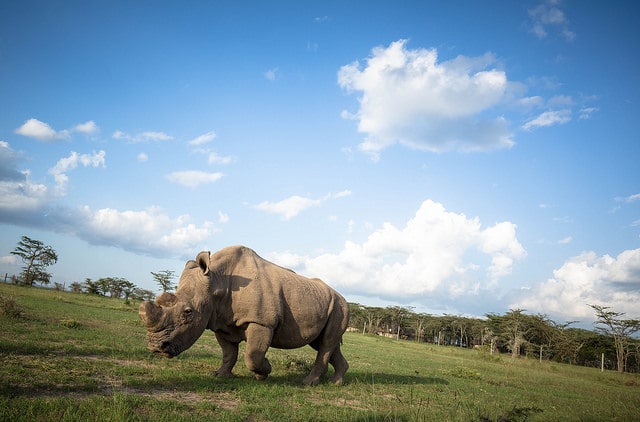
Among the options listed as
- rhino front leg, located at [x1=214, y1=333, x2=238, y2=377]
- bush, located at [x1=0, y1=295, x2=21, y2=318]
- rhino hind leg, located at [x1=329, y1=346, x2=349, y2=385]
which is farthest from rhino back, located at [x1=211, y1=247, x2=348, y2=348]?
bush, located at [x1=0, y1=295, x2=21, y2=318]

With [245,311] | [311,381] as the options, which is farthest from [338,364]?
[245,311]

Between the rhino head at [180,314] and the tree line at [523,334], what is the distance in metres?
27.1

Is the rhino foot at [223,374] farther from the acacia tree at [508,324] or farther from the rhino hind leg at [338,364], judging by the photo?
the acacia tree at [508,324]

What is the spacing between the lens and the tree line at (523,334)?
156ft

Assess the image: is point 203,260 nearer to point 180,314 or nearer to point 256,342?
point 180,314

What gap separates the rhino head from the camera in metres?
6.51

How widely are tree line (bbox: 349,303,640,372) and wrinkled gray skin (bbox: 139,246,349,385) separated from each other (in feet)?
79.9

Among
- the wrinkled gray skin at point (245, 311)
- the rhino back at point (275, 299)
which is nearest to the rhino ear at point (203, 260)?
the wrinkled gray skin at point (245, 311)

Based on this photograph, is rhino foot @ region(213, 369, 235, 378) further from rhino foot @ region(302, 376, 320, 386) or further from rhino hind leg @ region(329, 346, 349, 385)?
rhino hind leg @ region(329, 346, 349, 385)

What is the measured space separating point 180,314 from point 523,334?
5930cm

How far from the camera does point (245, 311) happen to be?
770cm

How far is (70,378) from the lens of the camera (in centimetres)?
661

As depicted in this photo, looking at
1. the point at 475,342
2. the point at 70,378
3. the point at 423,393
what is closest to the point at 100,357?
the point at 70,378

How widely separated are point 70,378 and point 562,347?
66.1 metres
